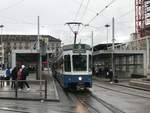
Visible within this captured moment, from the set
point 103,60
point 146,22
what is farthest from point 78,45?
point 146,22

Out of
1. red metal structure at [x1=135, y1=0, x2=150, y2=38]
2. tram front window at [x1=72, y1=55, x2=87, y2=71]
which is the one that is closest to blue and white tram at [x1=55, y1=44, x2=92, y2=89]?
tram front window at [x1=72, y1=55, x2=87, y2=71]

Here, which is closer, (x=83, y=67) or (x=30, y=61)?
(x=83, y=67)

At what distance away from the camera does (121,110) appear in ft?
64.4

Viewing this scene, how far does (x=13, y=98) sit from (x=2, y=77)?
14.0m

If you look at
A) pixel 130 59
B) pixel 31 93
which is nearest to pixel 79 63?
pixel 31 93

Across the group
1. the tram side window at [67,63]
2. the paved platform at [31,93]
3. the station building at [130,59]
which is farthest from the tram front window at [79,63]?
the station building at [130,59]

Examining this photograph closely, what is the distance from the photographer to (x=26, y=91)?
82.2 ft

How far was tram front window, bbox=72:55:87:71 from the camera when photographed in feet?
103

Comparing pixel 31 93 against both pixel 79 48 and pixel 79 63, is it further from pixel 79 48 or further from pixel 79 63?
pixel 79 48

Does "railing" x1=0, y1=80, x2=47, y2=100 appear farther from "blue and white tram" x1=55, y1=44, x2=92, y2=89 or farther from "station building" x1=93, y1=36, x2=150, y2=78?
"station building" x1=93, y1=36, x2=150, y2=78

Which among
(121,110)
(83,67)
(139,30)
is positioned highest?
(139,30)

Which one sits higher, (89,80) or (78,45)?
(78,45)

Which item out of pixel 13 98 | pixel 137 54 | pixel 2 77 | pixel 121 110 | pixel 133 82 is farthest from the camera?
pixel 137 54

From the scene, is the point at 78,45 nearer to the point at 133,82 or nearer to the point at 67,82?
the point at 67,82
